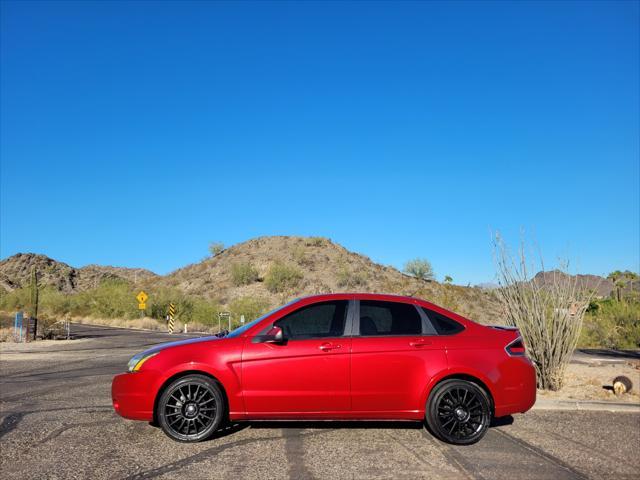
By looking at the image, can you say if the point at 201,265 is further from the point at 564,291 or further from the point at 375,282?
the point at 564,291

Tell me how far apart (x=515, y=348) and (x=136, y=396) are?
443 cm

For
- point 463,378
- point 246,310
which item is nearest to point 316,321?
point 463,378

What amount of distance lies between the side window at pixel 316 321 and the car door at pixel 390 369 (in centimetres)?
25

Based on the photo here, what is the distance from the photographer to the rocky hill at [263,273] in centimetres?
6406

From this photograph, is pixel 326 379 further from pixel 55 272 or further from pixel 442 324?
pixel 55 272

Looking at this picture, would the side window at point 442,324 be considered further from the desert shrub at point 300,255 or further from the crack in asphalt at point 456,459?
the desert shrub at point 300,255

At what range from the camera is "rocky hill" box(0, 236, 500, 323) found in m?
64.1

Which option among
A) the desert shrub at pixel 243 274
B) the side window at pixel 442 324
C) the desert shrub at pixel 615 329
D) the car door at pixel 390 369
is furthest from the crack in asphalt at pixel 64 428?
the desert shrub at pixel 243 274

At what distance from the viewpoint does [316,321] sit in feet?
23.4

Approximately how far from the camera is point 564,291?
37.0ft

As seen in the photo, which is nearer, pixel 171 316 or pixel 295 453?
pixel 295 453

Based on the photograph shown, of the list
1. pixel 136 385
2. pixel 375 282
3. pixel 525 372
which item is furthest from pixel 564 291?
pixel 375 282

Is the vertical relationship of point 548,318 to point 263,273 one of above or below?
below

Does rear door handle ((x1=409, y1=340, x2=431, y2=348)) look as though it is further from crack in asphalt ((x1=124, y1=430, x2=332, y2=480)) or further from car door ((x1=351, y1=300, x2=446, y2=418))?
crack in asphalt ((x1=124, y1=430, x2=332, y2=480))
